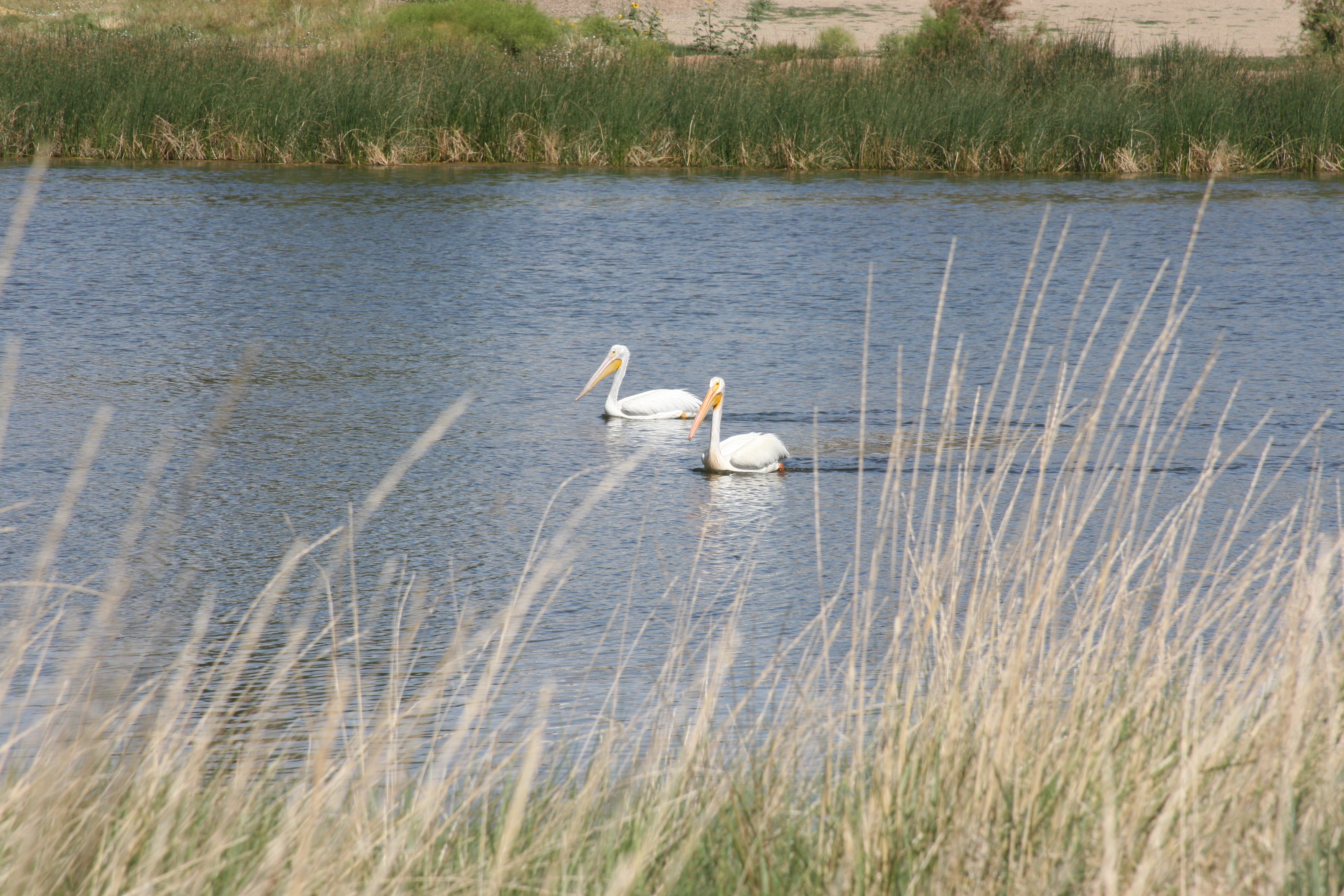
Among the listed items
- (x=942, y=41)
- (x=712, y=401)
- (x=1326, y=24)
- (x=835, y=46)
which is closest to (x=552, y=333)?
(x=712, y=401)

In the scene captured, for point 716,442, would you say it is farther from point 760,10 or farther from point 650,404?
point 760,10

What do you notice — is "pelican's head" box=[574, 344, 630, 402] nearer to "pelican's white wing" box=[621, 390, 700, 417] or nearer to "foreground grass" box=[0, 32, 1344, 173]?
"pelican's white wing" box=[621, 390, 700, 417]

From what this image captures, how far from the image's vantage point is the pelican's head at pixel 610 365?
9.02 metres

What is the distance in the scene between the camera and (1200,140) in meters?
19.1

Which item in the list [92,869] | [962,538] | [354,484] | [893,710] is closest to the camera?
[92,869]

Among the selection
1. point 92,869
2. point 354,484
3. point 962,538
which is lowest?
point 354,484

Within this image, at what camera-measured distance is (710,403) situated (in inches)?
320

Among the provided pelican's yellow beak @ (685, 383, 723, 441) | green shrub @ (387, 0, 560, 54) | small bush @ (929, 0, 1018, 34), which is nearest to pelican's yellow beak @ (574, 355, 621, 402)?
pelican's yellow beak @ (685, 383, 723, 441)

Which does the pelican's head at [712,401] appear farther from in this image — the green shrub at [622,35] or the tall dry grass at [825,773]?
the green shrub at [622,35]

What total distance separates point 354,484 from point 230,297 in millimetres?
5761

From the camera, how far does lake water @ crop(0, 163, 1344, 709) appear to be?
6195 millimetres

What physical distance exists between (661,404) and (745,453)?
1424 millimetres

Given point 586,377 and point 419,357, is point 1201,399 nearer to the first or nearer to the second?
point 586,377

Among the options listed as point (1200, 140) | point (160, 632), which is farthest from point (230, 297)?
point (1200, 140)
